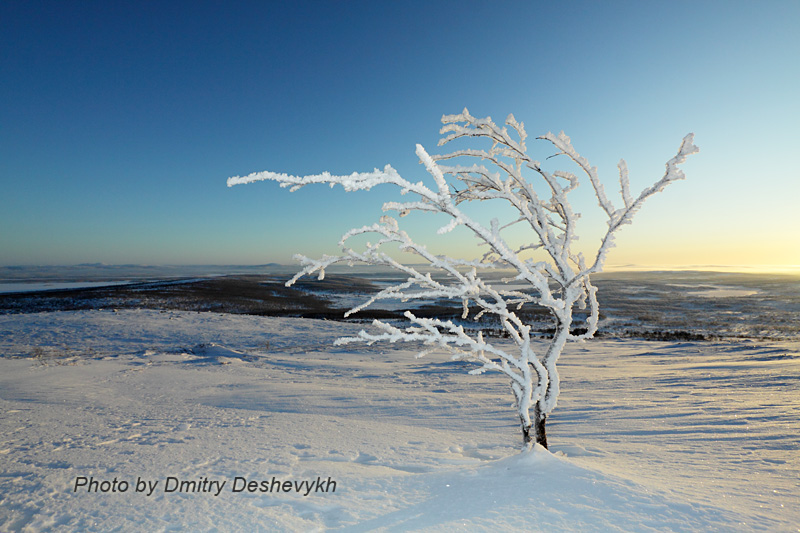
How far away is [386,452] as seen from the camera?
368cm

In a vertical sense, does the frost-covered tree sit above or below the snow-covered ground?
above

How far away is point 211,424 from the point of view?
425 centimetres

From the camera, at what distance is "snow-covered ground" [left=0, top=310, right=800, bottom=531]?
2.32 meters

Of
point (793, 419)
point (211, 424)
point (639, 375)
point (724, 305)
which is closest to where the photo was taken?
point (211, 424)

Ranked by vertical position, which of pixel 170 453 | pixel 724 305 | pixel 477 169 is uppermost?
pixel 477 169

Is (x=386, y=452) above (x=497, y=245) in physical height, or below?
below

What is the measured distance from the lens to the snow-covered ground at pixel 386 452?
7.60 feet

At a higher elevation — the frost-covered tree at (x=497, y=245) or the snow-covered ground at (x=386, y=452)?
the frost-covered tree at (x=497, y=245)

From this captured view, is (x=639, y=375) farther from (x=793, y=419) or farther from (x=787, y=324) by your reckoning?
(x=787, y=324)

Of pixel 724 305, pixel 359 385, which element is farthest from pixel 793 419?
pixel 724 305

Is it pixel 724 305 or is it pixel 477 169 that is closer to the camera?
pixel 477 169

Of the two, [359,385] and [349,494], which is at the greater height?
[349,494]

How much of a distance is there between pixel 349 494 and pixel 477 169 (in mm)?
2665

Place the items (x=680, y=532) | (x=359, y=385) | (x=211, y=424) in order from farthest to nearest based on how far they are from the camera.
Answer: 1. (x=359, y=385)
2. (x=211, y=424)
3. (x=680, y=532)
